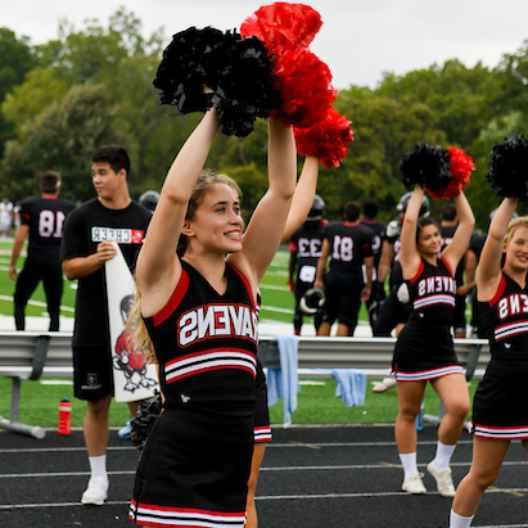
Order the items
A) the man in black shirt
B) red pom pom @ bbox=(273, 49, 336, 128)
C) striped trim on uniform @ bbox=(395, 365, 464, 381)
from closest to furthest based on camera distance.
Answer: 1. red pom pom @ bbox=(273, 49, 336, 128)
2. striped trim on uniform @ bbox=(395, 365, 464, 381)
3. the man in black shirt

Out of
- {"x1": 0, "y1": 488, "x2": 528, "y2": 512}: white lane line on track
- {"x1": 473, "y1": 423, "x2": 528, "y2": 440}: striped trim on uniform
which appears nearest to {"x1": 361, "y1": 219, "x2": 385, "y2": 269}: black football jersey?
{"x1": 0, "y1": 488, "x2": 528, "y2": 512}: white lane line on track

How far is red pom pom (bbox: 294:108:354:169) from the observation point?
431 cm

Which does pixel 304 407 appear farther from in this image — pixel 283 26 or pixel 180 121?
pixel 180 121

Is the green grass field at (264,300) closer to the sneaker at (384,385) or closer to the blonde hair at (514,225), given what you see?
the sneaker at (384,385)

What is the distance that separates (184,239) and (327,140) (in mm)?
842

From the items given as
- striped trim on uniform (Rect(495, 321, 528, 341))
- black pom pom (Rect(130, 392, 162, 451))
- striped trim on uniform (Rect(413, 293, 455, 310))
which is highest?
striped trim on uniform (Rect(413, 293, 455, 310))

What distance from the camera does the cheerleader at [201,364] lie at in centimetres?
352

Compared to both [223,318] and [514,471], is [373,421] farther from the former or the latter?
[223,318]

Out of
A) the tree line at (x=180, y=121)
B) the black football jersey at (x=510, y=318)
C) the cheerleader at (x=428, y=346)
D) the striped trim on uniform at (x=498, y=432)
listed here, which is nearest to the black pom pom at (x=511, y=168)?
the black football jersey at (x=510, y=318)

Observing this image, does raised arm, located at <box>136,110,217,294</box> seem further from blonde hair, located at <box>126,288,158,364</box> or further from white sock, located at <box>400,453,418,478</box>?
white sock, located at <box>400,453,418,478</box>

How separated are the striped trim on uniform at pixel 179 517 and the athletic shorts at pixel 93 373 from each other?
2728mm

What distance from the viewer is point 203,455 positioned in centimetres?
355

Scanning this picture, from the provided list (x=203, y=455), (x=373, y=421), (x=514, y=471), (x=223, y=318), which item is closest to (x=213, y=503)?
(x=203, y=455)

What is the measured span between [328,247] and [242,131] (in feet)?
33.8
